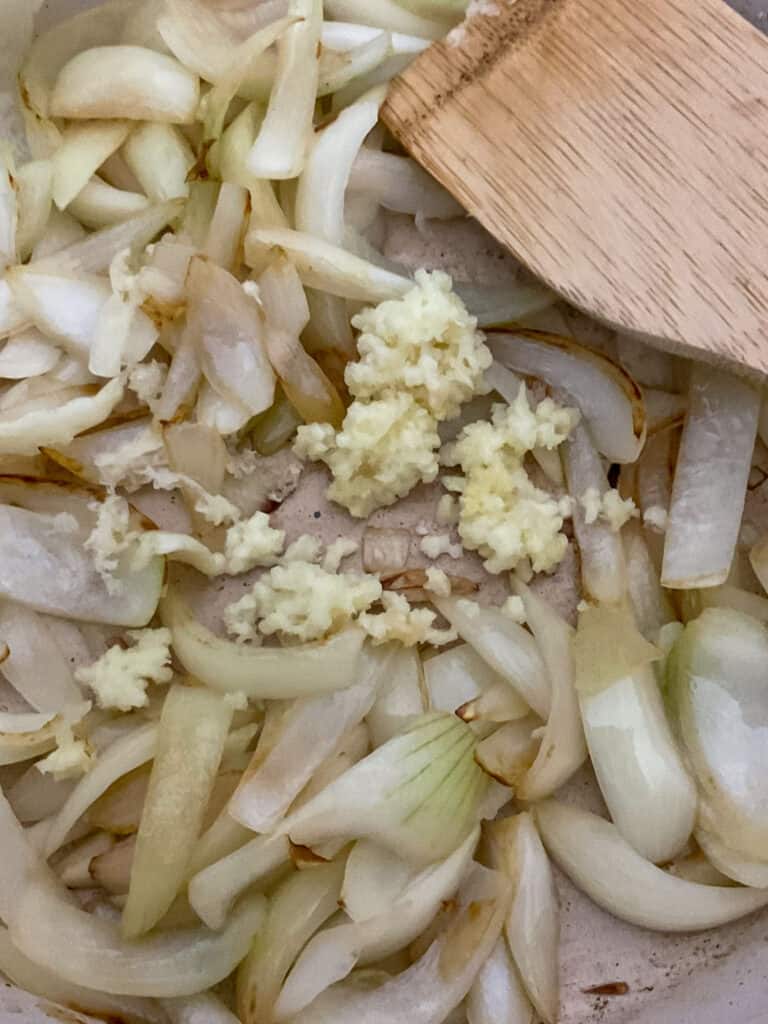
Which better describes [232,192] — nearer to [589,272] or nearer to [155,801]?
[589,272]

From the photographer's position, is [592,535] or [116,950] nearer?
[116,950]

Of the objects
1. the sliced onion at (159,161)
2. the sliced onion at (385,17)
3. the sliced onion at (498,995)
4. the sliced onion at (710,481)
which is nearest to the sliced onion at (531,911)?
the sliced onion at (498,995)

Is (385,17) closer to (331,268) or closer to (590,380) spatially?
(331,268)

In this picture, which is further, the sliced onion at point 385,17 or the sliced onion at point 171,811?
the sliced onion at point 385,17

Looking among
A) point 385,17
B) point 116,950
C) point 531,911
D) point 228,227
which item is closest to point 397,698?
point 531,911

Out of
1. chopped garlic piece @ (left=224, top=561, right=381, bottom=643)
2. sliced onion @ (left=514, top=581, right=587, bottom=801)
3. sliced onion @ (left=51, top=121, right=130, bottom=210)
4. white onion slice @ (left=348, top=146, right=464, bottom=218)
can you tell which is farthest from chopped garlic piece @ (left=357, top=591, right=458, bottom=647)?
sliced onion @ (left=51, top=121, right=130, bottom=210)

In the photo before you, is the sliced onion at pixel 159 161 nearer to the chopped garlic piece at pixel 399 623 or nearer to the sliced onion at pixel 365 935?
the chopped garlic piece at pixel 399 623
